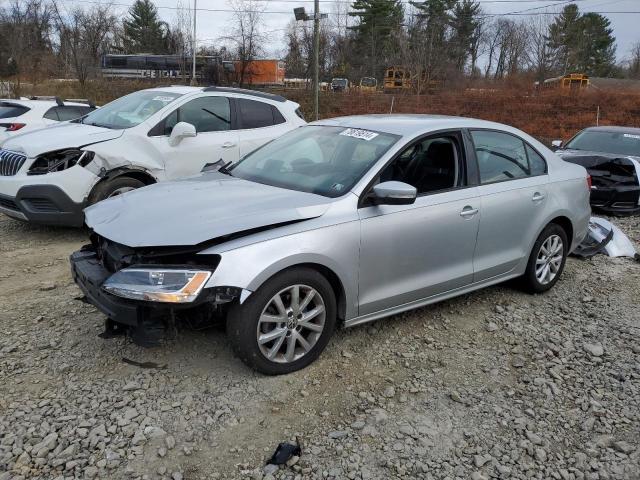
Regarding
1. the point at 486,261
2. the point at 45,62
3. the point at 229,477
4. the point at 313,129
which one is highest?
the point at 45,62

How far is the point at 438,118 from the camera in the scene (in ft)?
14.9

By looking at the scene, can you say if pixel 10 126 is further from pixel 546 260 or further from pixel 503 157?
pixel 546 260

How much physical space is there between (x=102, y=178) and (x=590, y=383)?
16.6ft

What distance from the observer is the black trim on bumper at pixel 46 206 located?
229 inches

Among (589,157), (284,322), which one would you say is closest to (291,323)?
(284,322)

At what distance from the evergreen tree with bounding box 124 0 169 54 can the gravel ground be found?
5292cm

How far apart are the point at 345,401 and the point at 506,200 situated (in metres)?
2.17

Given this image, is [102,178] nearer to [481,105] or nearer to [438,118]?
[438,118]

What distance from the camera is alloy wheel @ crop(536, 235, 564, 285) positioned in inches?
194

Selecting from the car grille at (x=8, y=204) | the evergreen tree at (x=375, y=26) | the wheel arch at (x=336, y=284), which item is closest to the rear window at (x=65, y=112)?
the car grille at (x=8, y=204)

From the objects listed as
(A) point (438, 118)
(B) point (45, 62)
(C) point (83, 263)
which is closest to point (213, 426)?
(C) point (83, 263)

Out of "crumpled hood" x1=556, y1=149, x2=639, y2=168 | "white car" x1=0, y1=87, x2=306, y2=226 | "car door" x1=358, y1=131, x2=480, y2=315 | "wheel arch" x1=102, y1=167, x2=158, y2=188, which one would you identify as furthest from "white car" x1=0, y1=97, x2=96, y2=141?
"crumpled hood" x1=556, y1=149, x2=639, y2=168

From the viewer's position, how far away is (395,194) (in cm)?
346

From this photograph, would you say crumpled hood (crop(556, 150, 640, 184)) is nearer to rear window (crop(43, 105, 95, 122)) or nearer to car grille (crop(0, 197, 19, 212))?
car grille (crop(0, 197, 19, 212))
